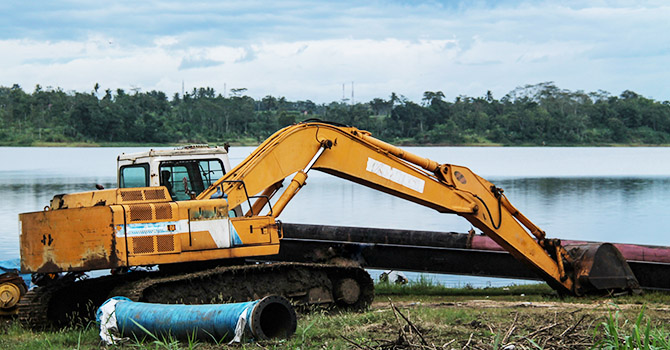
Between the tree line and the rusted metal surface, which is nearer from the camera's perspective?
the rusted metal surface

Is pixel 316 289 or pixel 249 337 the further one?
pixel 316 289

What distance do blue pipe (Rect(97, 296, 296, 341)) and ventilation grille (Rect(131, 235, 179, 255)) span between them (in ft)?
5.00

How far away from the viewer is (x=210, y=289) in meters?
11.1

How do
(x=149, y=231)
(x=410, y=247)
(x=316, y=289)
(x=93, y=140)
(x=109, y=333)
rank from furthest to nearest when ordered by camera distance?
(x=93, y=140) → (x=410, y=247) → (x=316, y=289) → (x=149, y=231) → (x=109, y=333)

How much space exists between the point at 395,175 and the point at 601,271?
4.05m

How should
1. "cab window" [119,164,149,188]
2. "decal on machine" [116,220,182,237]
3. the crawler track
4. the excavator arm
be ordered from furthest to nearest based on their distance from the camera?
1. "cab window" [119,164,149,188]
2. the excavator arm
3. the crawler track
4. "decal on machine" [116,220,182,237]

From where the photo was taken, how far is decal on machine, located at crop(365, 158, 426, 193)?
12.6 m

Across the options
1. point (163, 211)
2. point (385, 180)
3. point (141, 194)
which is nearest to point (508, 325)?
point (385, 180)

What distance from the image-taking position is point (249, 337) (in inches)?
331

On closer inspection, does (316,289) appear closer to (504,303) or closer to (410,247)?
(504,303)

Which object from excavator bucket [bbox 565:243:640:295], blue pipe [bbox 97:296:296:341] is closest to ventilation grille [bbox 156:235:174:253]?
blue pipe [bbox 97:296:296:341]

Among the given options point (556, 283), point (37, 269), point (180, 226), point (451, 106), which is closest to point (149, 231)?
point (180, 226)

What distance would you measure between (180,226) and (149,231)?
0.40 metres

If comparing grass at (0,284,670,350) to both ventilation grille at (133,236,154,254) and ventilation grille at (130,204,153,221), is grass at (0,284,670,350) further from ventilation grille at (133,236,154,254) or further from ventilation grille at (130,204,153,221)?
ventilation grille at (130,204,153,221)
